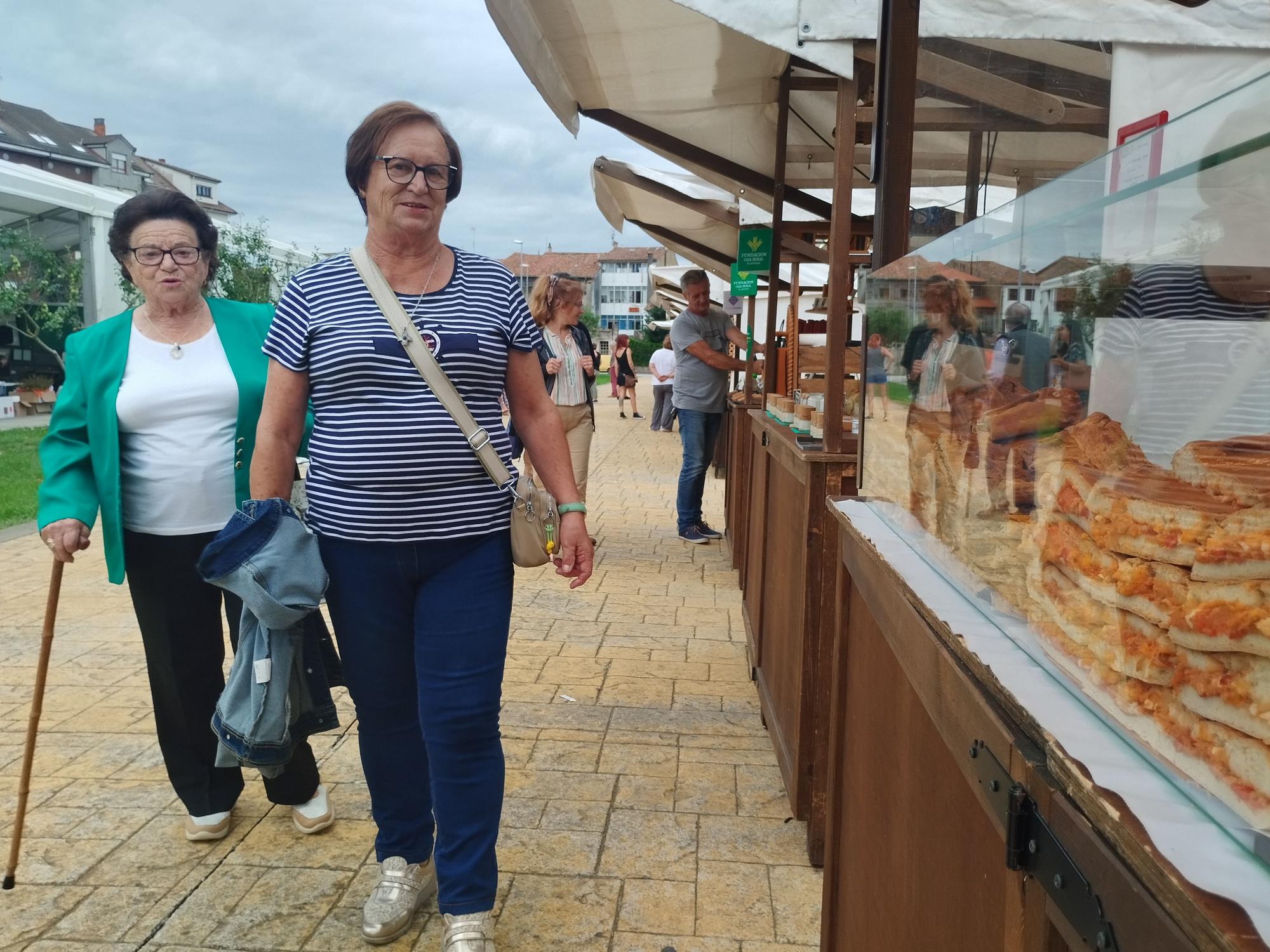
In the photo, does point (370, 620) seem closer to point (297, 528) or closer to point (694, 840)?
point (297, 528)

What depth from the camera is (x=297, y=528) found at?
264 cm

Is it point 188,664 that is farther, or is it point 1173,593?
point 188,664

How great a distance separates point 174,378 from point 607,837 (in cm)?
196

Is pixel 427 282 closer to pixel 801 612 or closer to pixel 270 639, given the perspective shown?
pixel 270 639

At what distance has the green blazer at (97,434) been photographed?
3082mm

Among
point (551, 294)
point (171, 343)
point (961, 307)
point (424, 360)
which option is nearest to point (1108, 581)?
point (961, 307)

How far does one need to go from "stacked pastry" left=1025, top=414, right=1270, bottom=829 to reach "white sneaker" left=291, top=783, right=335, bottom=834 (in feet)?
9.35

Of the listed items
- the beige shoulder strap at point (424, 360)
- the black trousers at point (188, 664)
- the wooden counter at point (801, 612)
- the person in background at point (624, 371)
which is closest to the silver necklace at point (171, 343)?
the black trousers at point (188, 664)

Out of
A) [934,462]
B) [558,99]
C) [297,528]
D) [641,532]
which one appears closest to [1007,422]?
[934,462]

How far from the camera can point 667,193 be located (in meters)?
9.30

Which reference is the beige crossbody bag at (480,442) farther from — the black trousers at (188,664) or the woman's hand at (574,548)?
the black trousers at (188,664)

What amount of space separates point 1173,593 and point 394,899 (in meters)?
2.50

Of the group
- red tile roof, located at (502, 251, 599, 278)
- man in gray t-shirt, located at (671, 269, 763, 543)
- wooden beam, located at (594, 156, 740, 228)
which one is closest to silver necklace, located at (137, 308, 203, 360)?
man in gray t-shirt, located at (671, 269, 763, 543)

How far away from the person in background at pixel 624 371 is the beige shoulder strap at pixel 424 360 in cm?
1771
